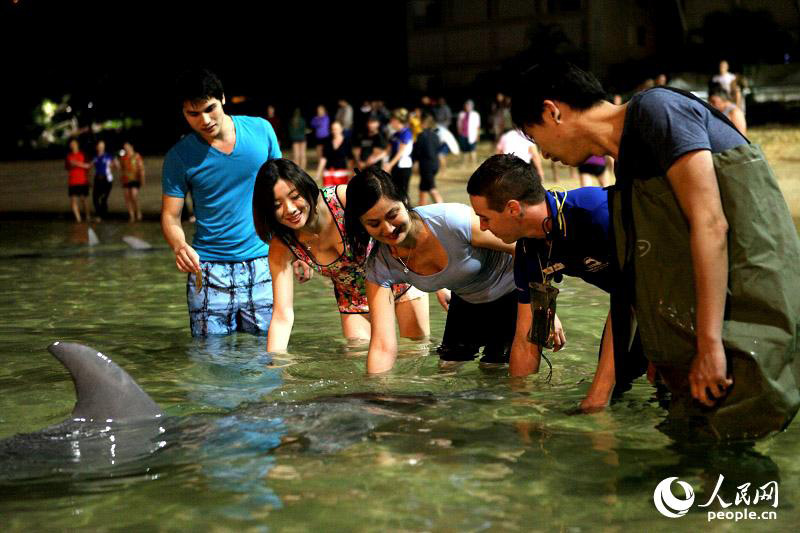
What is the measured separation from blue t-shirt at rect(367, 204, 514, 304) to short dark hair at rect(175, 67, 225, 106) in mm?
1648

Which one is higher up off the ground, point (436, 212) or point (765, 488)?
point (436, 212)

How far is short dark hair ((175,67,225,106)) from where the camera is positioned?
6.32 m

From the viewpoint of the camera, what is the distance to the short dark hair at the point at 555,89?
377 cm

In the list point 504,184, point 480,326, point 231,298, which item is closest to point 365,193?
point 504,184

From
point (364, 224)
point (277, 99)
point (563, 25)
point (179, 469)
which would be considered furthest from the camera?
point (277, 99)

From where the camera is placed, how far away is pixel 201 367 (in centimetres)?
685

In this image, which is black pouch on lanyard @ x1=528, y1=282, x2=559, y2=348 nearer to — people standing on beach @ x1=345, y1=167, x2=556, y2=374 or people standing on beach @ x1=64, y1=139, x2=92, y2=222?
people standing on beach @ x1=345, y1=167, x2=556, y2=374

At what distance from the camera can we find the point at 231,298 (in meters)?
6.96

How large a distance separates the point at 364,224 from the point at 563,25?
39.3 metres

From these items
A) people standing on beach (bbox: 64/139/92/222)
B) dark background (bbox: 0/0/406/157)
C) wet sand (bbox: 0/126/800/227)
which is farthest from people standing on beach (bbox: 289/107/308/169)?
dark background (bbox: 0/0/406/157)

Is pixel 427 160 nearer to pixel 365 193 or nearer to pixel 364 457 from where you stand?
pixel 365 193

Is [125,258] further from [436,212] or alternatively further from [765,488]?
[765,488]

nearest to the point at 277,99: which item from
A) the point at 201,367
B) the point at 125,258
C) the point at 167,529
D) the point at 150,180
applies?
the point at 150,180

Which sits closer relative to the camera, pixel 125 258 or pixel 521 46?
pixel 125 258
